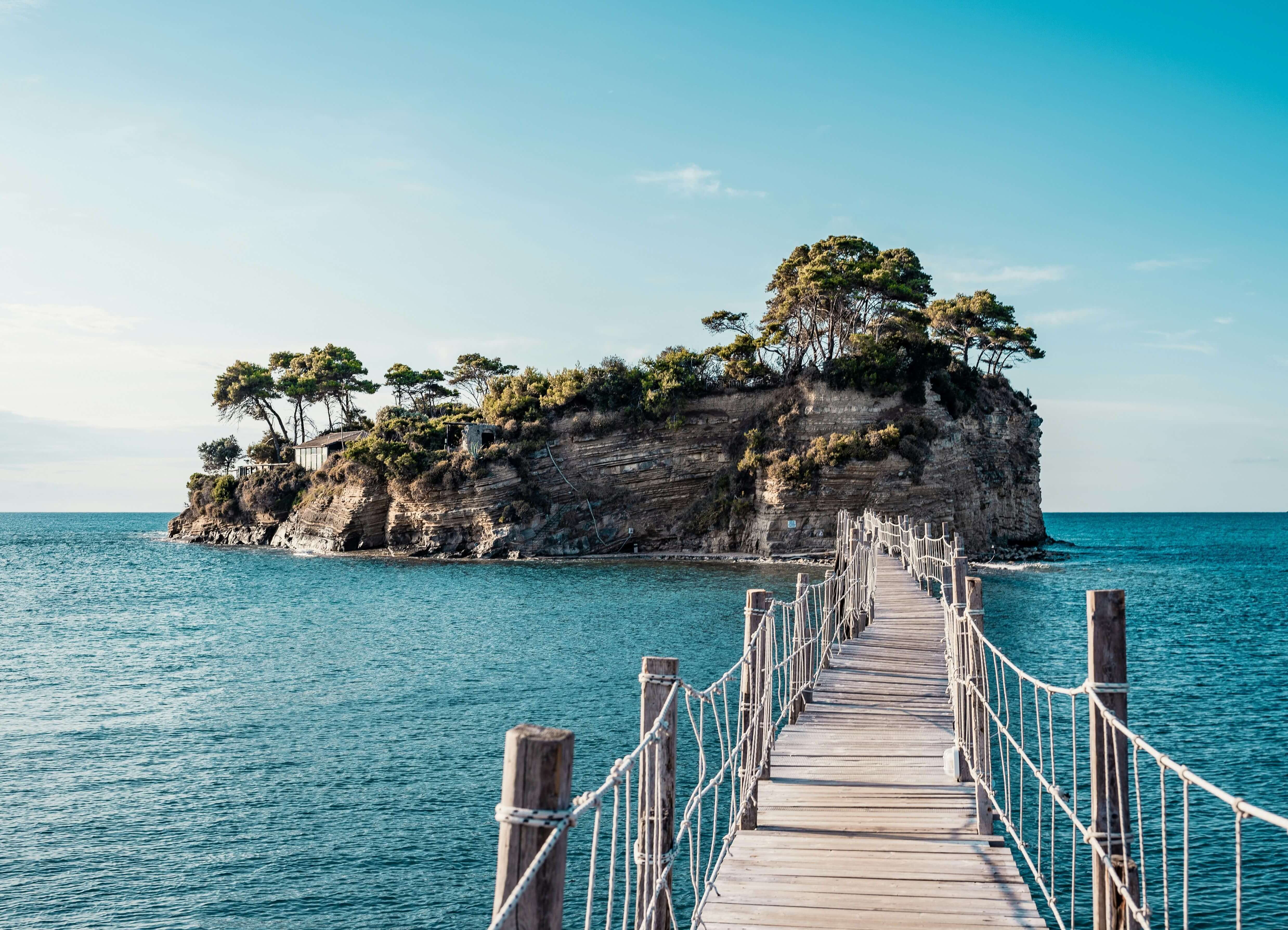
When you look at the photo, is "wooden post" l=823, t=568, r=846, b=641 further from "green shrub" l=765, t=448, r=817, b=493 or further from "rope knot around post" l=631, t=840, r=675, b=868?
"green shrub" l=765, t=448, r=817, b=493

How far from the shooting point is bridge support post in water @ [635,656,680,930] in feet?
14.5

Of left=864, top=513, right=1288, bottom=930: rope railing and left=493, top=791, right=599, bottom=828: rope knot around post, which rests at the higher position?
left=493, top=791, right=599, bottom=828: rope knot around post

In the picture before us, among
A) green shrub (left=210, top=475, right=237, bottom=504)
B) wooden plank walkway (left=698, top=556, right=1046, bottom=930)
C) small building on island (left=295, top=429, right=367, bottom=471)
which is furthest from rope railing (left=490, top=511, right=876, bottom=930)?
green shrub (left=210, top=475, right=237, bottom=504)

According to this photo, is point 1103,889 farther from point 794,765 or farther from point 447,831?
point 447,831

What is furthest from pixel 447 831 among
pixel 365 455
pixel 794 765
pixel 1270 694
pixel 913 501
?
pixel 365 455

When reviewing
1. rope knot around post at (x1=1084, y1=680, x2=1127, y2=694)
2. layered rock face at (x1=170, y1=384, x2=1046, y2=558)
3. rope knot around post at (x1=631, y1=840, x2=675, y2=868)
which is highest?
layered rock face at (x1=170, y1=384, x2=1046, y2=558)

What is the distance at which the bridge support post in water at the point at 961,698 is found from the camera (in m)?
7.06

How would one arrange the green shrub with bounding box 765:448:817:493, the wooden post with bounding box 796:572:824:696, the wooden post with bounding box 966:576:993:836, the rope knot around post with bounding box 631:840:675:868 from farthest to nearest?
the green shrub with bounding box 765:448:817:493 < the wooden post with bounding box 796:572:824:696 < the wooden post with bounding box 966:576:993:836 < the rope knot around post with bounding box 631:840:675:868

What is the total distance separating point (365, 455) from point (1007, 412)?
122 ft

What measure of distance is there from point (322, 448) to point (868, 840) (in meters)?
58.3

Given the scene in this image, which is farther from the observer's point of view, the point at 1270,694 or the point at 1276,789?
the point at 1270,694

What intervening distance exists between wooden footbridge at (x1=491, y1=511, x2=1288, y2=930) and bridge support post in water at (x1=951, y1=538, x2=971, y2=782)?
2cm

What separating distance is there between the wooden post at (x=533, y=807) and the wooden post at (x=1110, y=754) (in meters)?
2.61

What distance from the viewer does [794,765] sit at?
7555 mm
